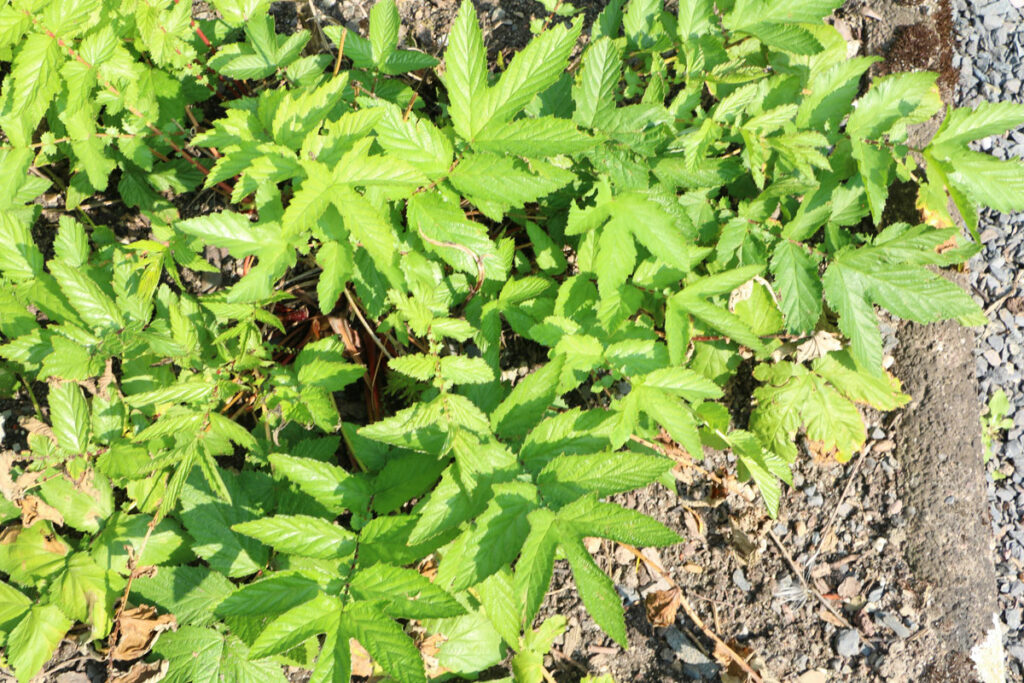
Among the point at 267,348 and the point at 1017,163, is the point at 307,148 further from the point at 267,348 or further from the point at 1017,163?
the point at 1017,163

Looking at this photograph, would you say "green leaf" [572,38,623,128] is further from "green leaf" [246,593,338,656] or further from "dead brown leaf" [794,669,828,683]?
"dead brown leaf" [794,669,828,683]

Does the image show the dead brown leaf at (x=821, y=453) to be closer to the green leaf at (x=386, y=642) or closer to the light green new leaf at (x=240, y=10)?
the green leaf at (x=386, y=642)

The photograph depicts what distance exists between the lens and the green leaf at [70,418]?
2.12 meters

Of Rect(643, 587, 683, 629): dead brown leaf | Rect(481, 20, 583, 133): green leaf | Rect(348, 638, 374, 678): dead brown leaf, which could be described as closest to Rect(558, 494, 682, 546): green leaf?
Rect(481, 20, 583, 133): green leaf

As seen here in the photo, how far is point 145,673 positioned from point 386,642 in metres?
1.25

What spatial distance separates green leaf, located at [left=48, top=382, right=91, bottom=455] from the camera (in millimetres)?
2123

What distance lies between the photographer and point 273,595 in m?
1.70

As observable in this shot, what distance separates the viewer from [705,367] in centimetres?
262

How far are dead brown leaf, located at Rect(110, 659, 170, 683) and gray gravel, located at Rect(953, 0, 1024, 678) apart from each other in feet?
11.2

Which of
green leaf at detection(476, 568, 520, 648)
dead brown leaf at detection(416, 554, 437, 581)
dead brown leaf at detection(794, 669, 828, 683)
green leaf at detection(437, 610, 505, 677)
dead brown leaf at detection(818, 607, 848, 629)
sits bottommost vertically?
dead brown leaf at detection(794, 669, 828, 683)

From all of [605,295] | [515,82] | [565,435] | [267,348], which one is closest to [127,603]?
[267,348]

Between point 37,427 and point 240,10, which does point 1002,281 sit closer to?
point 240,10

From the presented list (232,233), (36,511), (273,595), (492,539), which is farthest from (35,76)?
(492,539)

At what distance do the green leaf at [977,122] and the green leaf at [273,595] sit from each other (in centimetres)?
227
